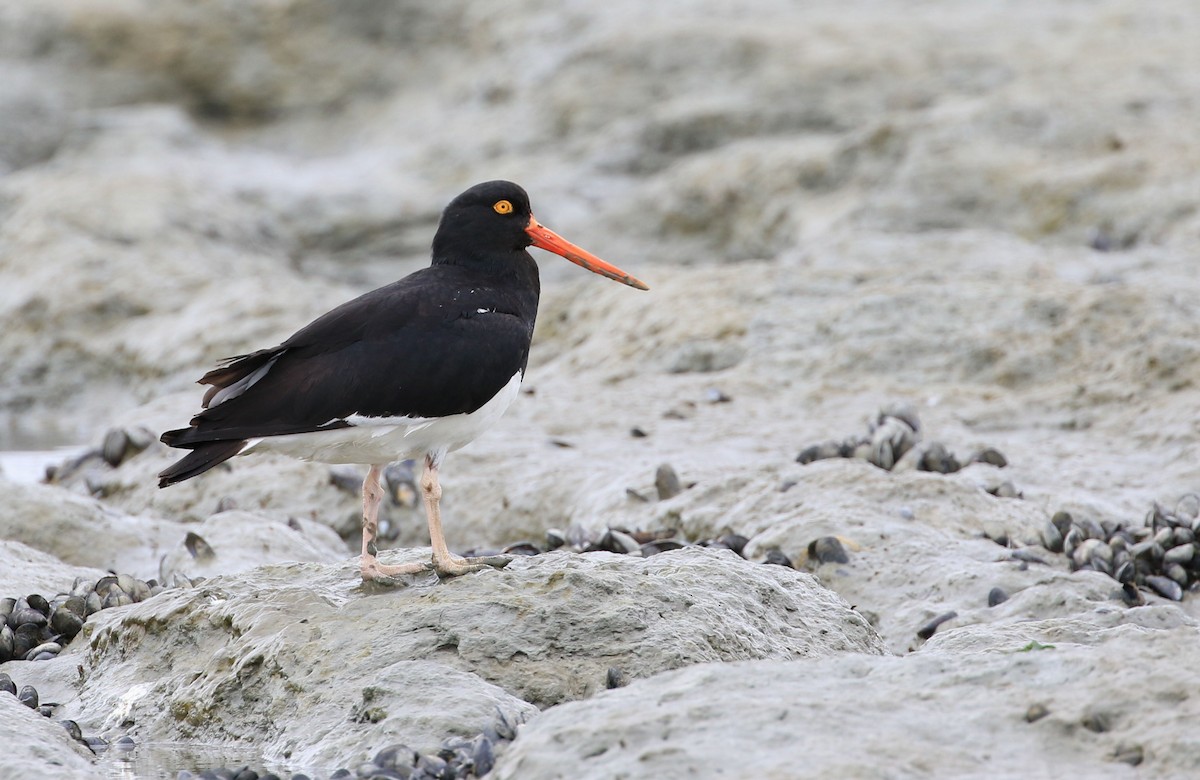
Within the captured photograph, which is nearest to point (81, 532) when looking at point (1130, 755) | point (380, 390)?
point (380, 390)

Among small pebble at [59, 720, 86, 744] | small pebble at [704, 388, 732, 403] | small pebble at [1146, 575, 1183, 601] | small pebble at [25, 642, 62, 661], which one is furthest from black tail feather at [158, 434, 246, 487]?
small pebble at [704, 388, 732, 403]

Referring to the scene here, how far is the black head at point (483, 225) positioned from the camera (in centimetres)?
648

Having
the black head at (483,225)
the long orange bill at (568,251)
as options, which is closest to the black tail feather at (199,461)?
the black head at (483,225)

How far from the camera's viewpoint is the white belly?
5648 millimetres

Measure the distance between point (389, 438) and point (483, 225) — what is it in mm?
1209

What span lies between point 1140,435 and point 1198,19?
8.41 meters

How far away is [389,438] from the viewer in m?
5.74

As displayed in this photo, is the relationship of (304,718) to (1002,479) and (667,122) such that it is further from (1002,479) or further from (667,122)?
(667,122)

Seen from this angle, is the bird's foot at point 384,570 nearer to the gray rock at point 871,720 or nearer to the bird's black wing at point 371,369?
the bird's black wing at point 371,369

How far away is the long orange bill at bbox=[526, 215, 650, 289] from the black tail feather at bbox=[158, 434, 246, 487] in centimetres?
173

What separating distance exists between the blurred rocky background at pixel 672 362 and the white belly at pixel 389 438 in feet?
1.56

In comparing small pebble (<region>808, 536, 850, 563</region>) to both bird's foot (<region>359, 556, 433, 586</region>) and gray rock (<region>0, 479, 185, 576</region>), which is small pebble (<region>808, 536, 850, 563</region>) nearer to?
bird's foot (<region>359, 556, 433, 586</region>)

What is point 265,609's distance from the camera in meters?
5.38

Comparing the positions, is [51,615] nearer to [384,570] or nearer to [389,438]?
[384,570]
